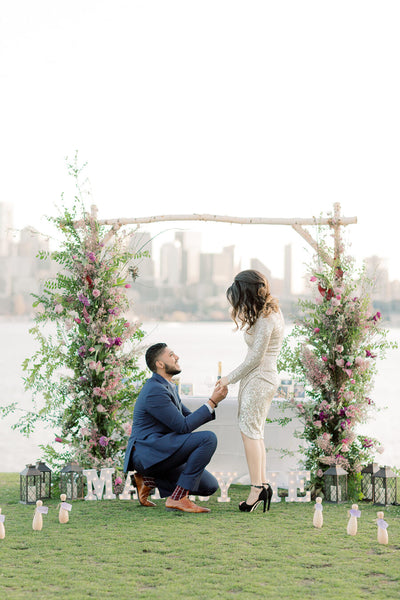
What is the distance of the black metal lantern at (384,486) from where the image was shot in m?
4.97

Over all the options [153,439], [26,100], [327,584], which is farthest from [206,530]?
[26,100]

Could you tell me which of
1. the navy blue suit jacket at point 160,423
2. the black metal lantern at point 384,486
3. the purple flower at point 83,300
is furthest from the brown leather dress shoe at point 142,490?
the black metal lantern at point 384,486

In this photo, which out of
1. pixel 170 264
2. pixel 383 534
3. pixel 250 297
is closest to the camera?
pixel 383 534

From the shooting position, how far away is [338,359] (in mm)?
5363

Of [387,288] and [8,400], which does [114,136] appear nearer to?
[387,288]

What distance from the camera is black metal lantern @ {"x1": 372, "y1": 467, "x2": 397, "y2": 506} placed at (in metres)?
4.97

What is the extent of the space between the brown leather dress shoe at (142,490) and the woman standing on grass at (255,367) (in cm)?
64

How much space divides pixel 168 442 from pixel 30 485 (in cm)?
114

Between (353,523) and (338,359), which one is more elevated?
(338,359)

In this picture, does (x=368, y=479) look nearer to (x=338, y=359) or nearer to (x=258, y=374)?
(x=338, y=359)

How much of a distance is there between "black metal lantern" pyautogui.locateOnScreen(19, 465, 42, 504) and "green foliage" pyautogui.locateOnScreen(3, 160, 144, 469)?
1.10 ft

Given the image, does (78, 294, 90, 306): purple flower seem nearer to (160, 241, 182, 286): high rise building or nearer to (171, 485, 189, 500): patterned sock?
(171, 485, 189, 500): patterned sock

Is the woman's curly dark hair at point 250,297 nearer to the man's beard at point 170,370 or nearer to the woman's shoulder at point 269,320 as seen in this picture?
the woman's shoulder at point 269,320

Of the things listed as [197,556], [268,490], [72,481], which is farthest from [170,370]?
[197,556]
